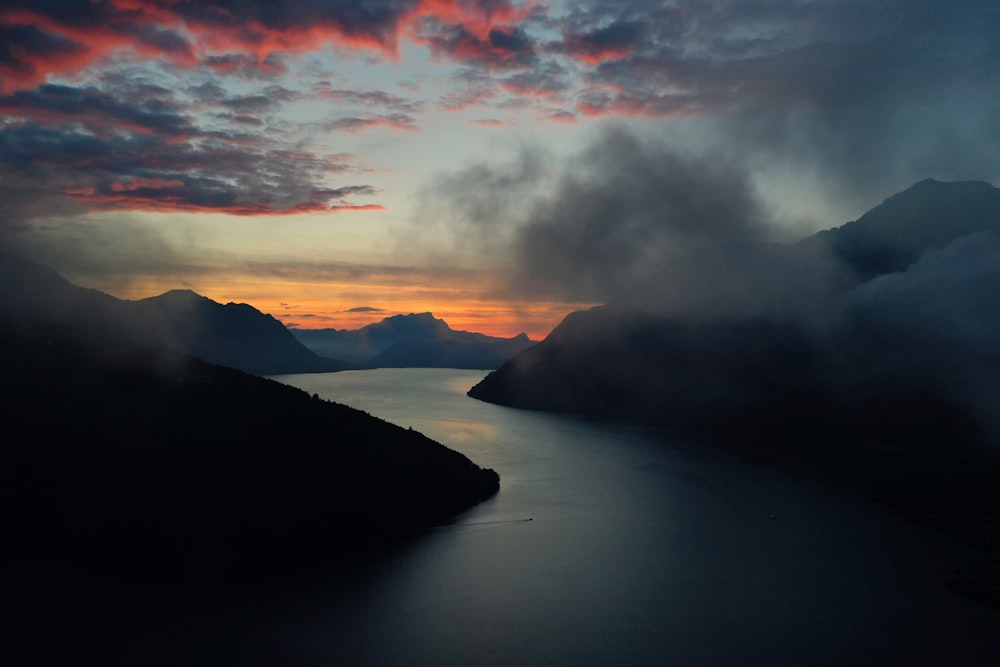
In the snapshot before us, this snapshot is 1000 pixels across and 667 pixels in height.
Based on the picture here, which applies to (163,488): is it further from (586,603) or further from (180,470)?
(586,603)

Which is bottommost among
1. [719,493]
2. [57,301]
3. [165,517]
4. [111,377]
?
[719,493]

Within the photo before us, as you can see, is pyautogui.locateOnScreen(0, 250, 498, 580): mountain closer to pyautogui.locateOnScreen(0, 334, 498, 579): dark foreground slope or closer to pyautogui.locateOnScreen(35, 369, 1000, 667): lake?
pyautogui.locateOnScreen(0, 334, 498, 579): dark foreground slope

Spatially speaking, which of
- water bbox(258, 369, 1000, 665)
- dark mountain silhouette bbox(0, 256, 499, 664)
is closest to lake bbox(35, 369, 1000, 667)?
water bbox(258, 369, 1000, 665)

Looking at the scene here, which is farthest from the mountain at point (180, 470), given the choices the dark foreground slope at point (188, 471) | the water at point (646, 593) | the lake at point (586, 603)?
the water at point (646, 593)

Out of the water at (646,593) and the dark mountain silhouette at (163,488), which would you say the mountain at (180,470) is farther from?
the water at (646,593)

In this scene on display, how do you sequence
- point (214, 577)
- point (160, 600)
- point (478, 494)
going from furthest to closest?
point (478, 494), point (214, 577), point (160, 600)

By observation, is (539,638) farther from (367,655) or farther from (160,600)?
(160,600)

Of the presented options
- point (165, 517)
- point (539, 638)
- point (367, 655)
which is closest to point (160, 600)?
point (165, 517)
